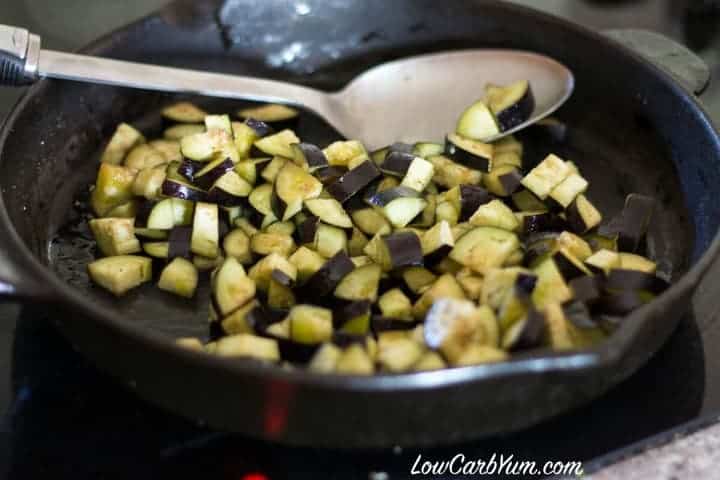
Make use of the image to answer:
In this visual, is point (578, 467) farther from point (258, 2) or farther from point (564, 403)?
point (258, 2)

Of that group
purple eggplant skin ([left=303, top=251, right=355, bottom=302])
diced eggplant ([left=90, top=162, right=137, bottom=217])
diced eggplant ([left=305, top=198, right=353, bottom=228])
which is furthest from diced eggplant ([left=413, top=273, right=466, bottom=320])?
diced eggplant ([left=90, top=162, right=137, bottom=217])

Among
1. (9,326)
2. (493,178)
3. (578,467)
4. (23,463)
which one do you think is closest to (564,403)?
(578,467)

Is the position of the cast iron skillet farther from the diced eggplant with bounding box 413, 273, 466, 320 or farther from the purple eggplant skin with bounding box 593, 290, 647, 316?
the diced eggplant with bounding box 413, 273, 466, 320

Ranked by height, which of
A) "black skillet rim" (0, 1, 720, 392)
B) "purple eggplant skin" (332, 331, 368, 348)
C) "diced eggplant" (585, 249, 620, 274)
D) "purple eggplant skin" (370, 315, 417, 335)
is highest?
"black skillet rim" (0, 1, 720, 392)

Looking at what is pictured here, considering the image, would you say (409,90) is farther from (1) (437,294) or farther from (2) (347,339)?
(2) (347,339)

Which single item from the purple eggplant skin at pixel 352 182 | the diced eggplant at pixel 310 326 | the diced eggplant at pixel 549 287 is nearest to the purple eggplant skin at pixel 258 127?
the purple eggplant skin at pixel 352 182

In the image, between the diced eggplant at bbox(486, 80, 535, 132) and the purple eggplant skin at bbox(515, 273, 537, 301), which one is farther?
the diced eggplant at bbox(486, 80, 535, 132)

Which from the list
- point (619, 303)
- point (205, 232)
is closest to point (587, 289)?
point (619, 303)
